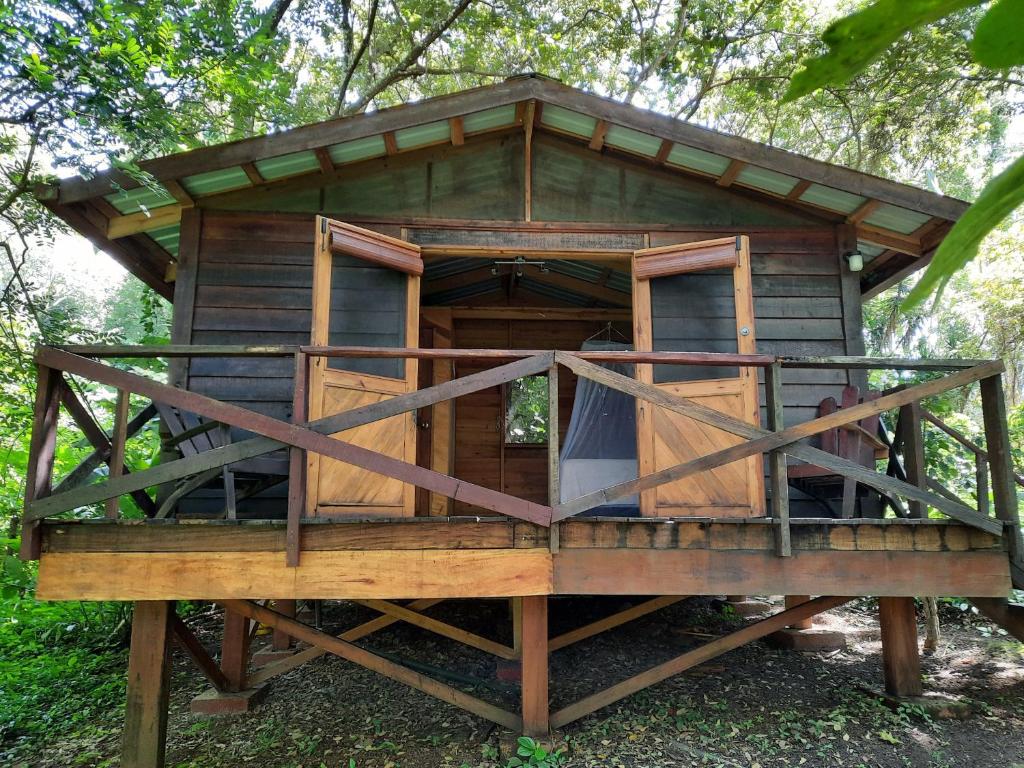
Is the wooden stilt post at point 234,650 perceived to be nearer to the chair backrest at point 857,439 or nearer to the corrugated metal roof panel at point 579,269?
the corrugated metal roof panel at point 579,269

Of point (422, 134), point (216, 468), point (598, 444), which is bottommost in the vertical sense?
point (216, 468)

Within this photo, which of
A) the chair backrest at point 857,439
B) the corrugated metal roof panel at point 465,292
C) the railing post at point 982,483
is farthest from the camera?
the corrugated metal roof panel at point 465,292

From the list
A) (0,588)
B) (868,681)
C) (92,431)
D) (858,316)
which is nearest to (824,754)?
(868,681)

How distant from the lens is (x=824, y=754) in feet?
13.2

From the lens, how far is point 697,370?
15.7 feet

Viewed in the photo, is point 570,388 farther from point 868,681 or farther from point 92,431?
point 92,431

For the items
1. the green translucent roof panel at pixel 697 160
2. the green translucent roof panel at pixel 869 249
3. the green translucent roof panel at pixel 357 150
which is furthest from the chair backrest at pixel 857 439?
the green translucent roof panel at pixel 357 150

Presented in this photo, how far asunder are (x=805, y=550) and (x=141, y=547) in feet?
11.3

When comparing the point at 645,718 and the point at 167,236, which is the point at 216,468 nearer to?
the point at 167,236

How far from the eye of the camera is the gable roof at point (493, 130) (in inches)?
181

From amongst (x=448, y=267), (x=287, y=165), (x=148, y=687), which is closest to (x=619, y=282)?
(x=448, y=267)

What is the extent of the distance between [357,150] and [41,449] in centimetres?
293

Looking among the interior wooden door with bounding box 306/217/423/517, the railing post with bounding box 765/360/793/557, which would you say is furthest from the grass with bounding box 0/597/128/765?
the railing post with bounding box 765/360/793/557

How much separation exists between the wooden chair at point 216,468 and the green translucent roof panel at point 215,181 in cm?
168
